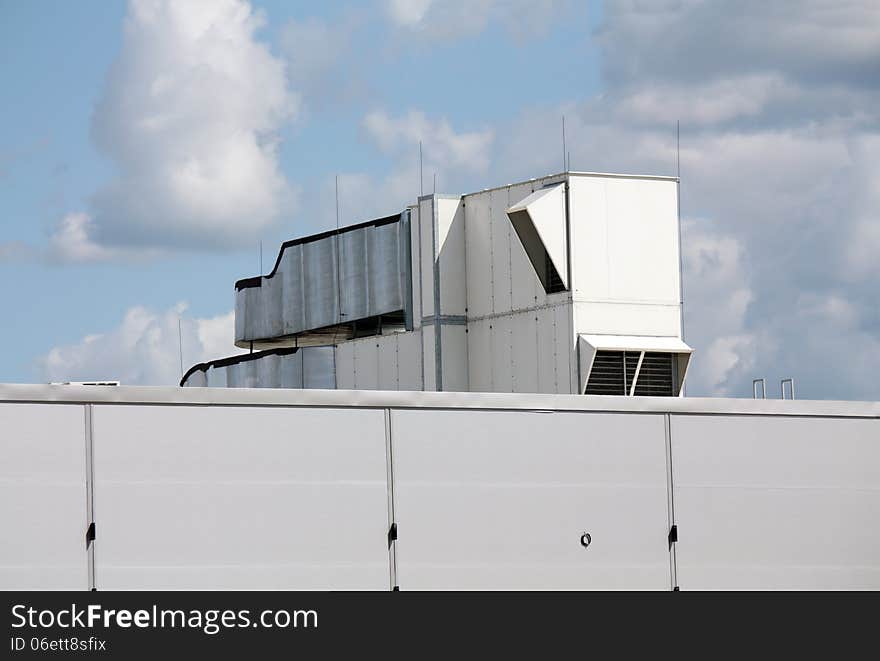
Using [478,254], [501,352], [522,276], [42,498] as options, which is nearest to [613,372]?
[501,352]

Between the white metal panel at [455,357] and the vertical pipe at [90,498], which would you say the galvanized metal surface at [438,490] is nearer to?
the vertical pipe at [90,498]

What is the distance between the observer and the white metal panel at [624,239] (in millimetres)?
34781

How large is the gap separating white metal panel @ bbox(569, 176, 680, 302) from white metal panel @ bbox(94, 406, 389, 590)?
65.3 ft

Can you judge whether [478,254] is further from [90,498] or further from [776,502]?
[90,498]

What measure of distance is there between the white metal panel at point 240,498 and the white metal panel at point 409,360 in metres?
22.4

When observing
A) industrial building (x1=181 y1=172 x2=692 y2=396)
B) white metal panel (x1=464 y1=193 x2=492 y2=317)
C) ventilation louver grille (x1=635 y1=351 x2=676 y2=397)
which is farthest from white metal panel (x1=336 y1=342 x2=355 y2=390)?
ventilation louver grille (x1=635 y1=351 x2=676 y2=397)

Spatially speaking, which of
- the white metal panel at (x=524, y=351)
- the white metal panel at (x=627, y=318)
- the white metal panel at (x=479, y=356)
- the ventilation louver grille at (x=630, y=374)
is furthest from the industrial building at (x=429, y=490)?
the white metal panel at (x=479, y=356)

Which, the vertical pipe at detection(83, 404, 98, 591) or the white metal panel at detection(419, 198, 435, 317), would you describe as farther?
the white metal panel at detection(419, 198, 435, 317)

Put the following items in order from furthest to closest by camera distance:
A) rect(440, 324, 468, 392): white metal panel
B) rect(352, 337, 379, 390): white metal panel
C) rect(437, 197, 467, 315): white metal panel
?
rect(352, 337, 379, 390): white metal panel < rect(437, 197, 467, 315): white metal panel < rect(440, 324, 468, 392): white metal panel

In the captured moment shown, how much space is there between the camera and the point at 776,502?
1720 centimetres

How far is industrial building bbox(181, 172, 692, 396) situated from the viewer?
34.7 meters

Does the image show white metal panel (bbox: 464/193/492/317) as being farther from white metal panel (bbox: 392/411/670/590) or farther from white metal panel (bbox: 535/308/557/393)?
white metal panel (bbox: 392/411/670/590)
